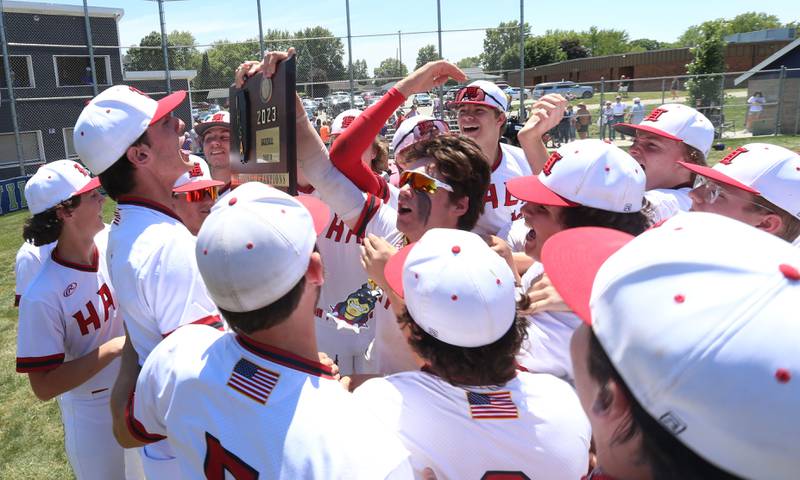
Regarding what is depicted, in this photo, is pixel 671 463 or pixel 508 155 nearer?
pixel 671 463

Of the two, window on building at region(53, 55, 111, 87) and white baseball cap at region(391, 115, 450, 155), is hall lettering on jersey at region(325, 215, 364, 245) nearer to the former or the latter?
white baseball cap at region(391, 115, 450, 155)

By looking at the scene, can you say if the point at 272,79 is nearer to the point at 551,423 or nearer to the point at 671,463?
the point at 551,423

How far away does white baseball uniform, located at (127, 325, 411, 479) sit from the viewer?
1.28 metres

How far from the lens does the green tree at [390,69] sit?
16.2 meters

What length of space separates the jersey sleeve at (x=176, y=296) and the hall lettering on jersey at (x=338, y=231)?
1356mm

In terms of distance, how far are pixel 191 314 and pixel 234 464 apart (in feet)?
2.50

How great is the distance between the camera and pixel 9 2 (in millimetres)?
19312

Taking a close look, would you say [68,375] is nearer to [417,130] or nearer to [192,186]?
[192,186]

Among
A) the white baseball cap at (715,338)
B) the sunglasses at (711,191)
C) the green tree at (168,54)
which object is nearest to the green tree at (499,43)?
the green tree at (168,54)

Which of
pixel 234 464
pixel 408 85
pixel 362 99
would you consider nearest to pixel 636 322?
pixel 234 464

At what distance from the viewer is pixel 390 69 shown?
16.8 m

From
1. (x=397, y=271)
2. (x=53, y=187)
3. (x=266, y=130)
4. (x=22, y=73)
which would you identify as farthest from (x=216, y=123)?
(x=22, y=73)

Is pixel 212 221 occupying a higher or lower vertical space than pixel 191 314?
higher

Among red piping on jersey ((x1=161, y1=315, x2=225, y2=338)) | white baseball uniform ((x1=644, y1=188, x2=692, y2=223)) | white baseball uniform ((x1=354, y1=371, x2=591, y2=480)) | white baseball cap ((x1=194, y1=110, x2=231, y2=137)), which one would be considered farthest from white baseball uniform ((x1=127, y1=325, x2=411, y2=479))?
white baseball cap ((x1=194, y1=110, x2=231, y2=137))
